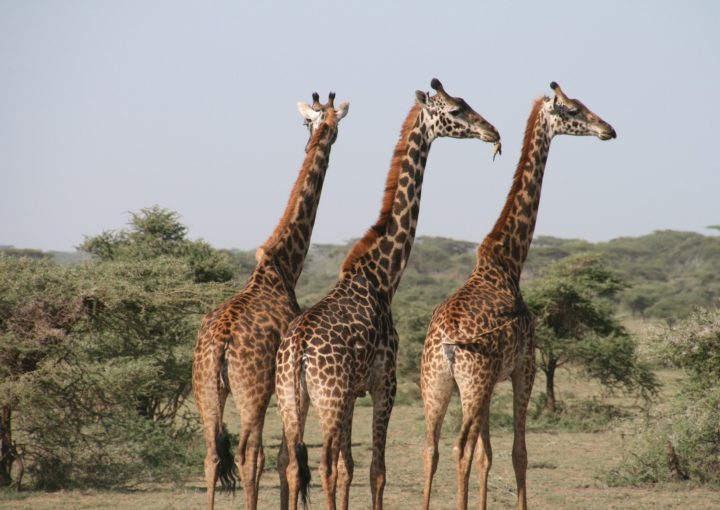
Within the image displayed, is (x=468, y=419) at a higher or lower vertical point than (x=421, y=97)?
lower

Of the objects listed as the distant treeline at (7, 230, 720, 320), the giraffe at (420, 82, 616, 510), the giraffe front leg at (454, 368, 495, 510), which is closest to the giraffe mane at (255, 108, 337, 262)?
the giraffe at (420, 82, 616, 510)

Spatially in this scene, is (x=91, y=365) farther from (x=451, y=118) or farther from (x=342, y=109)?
(x=451, y=118)

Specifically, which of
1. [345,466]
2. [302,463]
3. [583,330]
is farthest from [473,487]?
[583,330]

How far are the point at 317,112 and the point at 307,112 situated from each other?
115mm

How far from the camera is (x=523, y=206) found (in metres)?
8.25

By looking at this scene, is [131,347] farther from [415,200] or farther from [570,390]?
[570,390]

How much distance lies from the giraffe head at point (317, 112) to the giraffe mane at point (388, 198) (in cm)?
62

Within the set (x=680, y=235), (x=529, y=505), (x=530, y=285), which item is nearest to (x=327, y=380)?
(x=529, y=505)

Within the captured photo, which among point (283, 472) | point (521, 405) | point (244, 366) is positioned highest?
point (244, 366)

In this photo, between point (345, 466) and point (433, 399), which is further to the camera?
point (433, 399)

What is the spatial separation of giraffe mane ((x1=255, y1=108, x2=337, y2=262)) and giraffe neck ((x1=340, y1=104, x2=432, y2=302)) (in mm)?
620

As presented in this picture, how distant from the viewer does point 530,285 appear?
1856 cm

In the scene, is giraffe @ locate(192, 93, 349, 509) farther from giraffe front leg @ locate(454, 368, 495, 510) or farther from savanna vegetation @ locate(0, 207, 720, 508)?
savanna vegetation @ locate(0, 207, 720, 508)

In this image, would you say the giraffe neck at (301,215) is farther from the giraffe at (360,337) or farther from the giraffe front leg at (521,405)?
the giraffe front leg at (521,405)
